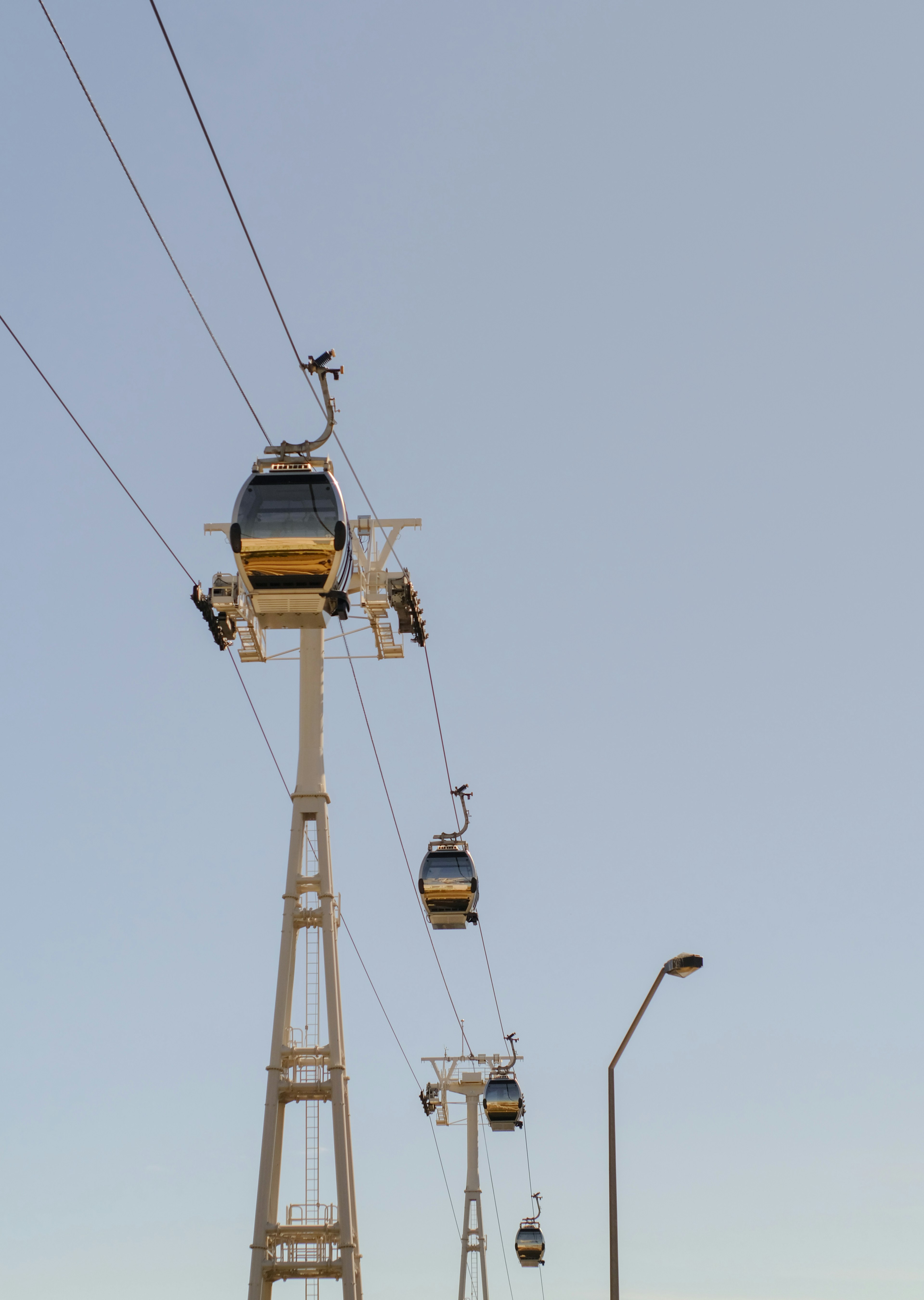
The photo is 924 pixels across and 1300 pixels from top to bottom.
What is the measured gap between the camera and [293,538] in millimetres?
19844

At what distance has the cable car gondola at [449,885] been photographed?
41.7 meters

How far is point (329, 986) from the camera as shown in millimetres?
30578

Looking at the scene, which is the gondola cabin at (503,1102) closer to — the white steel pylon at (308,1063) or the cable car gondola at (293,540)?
the white steel pylon at (308,1063)

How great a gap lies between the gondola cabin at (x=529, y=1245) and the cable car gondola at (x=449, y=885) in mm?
48160

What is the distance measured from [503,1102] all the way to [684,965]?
40.6 meters

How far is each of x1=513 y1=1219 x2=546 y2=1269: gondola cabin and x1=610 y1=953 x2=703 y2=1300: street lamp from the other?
62.0 meters

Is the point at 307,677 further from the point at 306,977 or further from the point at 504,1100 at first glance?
the point at 504,1100

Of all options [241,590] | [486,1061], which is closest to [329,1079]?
[241,590]

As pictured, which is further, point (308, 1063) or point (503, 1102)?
point (503, 1102)

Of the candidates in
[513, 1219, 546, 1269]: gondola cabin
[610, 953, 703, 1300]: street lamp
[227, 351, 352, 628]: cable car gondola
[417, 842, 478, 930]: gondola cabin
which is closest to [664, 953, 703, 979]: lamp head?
[610, 953, 703, 1300]: street lamp

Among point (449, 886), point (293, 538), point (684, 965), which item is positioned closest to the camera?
point (293, 538)

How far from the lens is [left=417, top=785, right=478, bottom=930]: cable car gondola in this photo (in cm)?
4166

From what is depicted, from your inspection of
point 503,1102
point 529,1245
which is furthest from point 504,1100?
point 529,1245

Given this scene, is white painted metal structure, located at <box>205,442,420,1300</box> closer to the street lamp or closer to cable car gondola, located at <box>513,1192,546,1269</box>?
the street lamp
